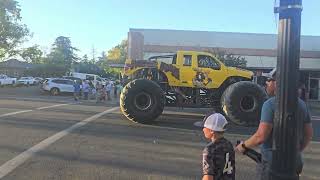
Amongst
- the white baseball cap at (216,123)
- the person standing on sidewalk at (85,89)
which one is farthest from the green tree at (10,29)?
the white baseball cap at (216,123)

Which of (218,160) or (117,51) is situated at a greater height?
(117,51)

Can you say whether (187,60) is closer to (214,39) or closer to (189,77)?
(189,77)

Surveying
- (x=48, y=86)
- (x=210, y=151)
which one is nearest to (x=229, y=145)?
(x=210, y=151)

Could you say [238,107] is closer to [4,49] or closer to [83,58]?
[4,49]

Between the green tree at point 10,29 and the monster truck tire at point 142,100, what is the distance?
1930 inches

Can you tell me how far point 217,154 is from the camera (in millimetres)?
4305

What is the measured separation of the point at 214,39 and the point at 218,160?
2080 inches

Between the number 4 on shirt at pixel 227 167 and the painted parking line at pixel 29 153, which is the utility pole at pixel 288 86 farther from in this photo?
the painted parking line at pixel 29 153

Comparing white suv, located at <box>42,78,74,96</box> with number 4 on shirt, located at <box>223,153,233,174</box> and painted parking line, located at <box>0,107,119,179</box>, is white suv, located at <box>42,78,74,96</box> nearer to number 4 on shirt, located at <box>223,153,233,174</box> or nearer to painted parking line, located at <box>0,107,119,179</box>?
painted parking line, located at <box>0,107,119,179</box>

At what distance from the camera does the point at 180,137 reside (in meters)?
13.6

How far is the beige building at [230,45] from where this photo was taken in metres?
51.3

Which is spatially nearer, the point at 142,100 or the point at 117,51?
the point at 142,100

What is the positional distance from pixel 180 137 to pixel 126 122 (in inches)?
153

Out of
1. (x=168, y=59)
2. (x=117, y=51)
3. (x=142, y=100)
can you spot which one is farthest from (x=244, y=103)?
(x=117, y=51)
